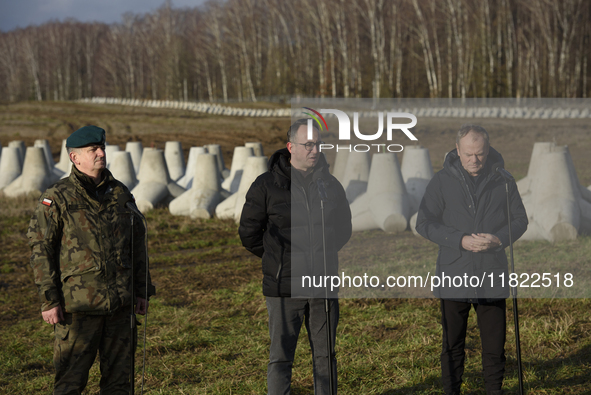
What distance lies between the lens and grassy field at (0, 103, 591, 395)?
4.52 m

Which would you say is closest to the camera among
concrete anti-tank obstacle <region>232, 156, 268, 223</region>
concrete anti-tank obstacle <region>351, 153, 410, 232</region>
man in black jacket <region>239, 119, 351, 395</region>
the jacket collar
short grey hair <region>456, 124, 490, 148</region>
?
the jacket collar

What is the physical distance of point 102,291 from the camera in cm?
319

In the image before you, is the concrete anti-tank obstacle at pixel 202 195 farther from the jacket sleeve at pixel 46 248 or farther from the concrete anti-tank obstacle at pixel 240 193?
the jacket sleeve at pixel 46 248

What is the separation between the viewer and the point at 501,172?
335 centimetres

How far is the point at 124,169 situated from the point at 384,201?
21.5 feet

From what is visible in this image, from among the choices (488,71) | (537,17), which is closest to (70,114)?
(488,71)

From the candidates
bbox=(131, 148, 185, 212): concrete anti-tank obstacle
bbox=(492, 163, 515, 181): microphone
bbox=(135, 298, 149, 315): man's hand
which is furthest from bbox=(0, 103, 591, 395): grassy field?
bbox=(131, 148, 185, 212): concrete anti-tank obstacle

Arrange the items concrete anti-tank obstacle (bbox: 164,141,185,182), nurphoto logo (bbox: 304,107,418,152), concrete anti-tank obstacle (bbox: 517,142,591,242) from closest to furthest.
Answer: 1. nurphoto logo (bbox: 304,107,418,152)
2. concrete anti-tank obstacle (bbox: 517,142,591,242)
3. concrete anti-tank obstacle (bbox: 164,141,185,182)

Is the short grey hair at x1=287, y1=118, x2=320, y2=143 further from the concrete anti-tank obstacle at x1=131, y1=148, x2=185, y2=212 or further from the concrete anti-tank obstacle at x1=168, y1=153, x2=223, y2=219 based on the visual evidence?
the concrete anti-tank obstacle at x1=131, y1=148, x2=185, y2=212

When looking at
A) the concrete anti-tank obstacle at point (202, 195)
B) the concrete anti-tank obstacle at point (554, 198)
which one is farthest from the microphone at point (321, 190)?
the concrete anti-tank obstacle at point (202, 195)

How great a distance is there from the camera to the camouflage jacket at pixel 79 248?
3.17 meters

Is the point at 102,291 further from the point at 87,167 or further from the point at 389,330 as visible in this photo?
the point at 389,330

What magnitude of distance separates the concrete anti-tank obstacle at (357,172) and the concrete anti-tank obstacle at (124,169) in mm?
5442

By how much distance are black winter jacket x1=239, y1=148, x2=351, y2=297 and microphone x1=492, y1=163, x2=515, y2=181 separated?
2.78 feet
